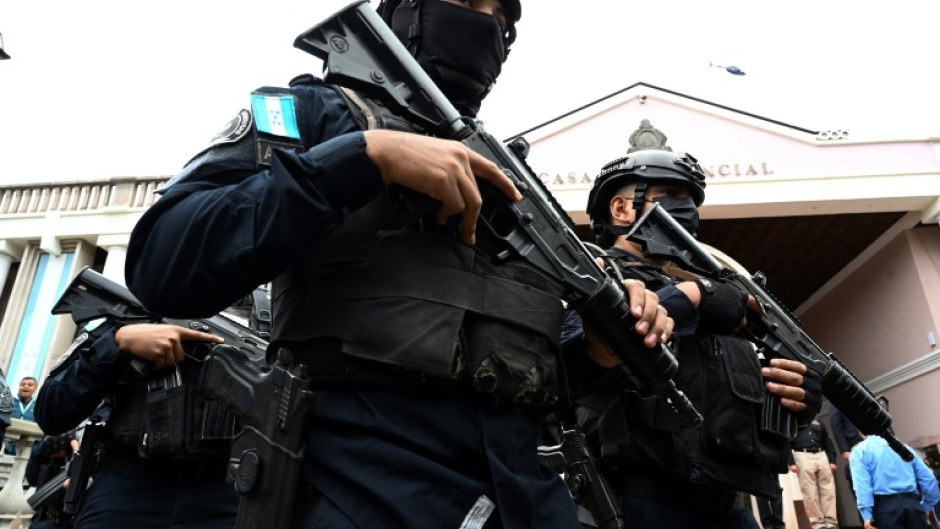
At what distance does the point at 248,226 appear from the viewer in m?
1.17

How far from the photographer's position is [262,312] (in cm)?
309

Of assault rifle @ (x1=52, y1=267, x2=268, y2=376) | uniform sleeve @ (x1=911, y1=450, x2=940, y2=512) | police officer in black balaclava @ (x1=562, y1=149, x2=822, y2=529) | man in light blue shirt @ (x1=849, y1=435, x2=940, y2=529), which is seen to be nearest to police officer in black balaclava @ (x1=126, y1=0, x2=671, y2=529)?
police officer in black balaclava @ (x1=562, y1=149, x2=822, y2=529)

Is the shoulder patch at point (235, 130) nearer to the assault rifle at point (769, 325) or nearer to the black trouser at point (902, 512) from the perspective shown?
the assault rifle at point (769, 325)

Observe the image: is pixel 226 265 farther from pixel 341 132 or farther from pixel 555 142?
pixel 555 142

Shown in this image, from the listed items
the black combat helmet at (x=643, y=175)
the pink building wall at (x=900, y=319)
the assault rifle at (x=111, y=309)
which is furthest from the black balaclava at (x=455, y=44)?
the pink building wall at (x=900, y=319)

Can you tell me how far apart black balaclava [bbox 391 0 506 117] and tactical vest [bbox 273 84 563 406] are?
451 millimetres

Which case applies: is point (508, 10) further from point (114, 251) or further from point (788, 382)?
point (114, 251)

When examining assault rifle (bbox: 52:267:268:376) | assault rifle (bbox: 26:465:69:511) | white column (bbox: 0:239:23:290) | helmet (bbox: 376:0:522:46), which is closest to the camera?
helmet (bbox: 376:0:522:46)

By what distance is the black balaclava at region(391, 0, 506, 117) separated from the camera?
1.60 meters

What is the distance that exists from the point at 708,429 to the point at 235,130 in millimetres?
1749

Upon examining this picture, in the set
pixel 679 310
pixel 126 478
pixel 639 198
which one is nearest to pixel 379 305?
pixel 679 310

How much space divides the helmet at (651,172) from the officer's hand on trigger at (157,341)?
6.12ft

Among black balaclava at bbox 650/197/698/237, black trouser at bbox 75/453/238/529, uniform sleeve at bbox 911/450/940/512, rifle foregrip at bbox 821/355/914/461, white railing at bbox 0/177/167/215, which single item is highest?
white railing at bbox 0/177/167/215

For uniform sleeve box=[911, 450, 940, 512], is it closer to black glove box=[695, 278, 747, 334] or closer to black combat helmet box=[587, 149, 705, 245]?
black combat helmet box=[587, 149, 705, 245]
